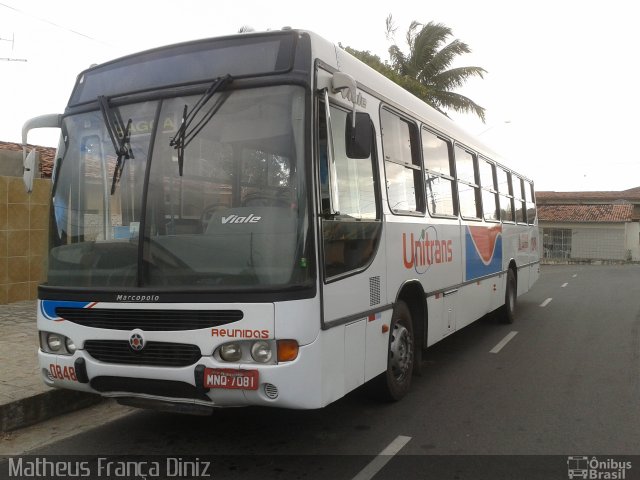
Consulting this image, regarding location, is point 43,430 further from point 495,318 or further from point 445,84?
point 445,84

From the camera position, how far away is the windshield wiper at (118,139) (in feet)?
14.1

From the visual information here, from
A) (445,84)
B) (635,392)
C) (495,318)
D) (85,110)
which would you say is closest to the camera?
(85,110)

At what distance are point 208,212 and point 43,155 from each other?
32.6 feet

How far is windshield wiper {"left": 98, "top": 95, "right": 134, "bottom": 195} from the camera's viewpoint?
14.1 ft

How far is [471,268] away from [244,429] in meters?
4.09

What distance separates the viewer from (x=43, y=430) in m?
5.16

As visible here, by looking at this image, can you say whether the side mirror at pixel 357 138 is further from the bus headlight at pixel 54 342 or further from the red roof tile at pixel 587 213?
the red roof tile at pixel 587 213

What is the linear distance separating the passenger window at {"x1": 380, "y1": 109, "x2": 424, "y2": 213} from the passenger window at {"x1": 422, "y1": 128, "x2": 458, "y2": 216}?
0.27m

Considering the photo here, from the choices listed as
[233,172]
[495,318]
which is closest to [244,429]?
[233,172]

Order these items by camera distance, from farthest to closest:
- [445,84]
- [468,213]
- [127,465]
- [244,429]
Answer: [445,84] → [468,213] → [244,429] → [127,465]

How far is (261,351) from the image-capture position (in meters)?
3.84

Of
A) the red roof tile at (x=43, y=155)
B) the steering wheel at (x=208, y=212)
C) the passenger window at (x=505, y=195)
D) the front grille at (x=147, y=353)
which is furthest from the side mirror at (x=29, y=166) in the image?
the passenger window at (x=505, y=195)

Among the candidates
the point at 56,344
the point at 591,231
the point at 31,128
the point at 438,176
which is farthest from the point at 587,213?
the point at 56,344

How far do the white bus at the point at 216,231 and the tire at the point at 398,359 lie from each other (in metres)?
0.37
